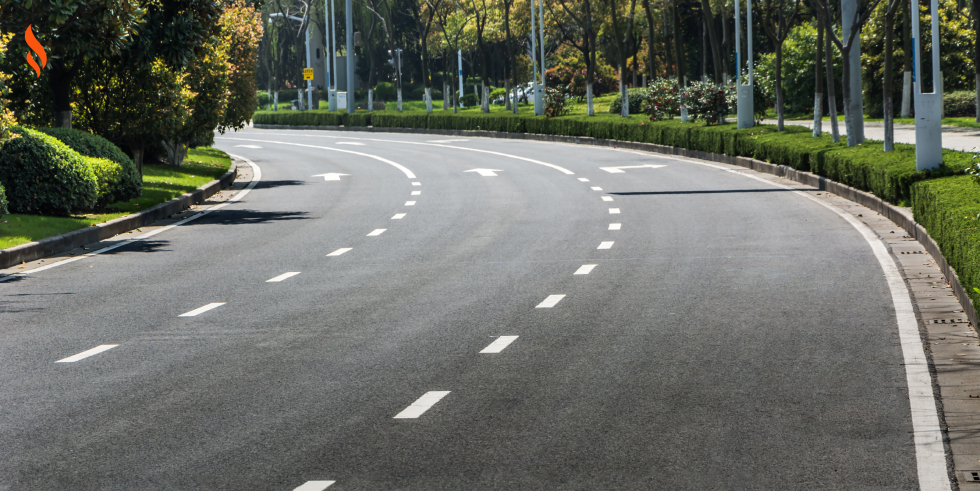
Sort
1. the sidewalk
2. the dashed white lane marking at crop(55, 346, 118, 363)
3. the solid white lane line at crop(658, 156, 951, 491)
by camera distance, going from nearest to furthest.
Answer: the solid white lane line at crop(658, 156, 951, 491), the dashed white lane marking at crop(55, 346, 118, 363), the sidewalk

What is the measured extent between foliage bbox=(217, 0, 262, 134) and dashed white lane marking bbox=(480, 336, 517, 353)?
20899 millimetres

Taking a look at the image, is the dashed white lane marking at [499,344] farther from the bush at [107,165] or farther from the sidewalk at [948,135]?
the sidewalk at [948,135]

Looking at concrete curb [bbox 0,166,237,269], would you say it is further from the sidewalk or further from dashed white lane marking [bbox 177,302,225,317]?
the sidewalk

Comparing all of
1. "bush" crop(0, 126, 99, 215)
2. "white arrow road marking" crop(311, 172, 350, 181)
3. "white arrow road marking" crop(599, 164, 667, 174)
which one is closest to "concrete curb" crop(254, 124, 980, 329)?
"white arrow road marking" crop(599, 164, 667, 174)

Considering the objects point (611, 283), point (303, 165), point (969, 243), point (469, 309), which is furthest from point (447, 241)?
point (303, 165)

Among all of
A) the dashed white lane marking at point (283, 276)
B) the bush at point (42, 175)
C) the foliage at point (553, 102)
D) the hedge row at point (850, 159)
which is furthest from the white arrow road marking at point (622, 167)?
the foliage at point (553, 102)

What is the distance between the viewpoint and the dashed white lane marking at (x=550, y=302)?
1023 centimetres

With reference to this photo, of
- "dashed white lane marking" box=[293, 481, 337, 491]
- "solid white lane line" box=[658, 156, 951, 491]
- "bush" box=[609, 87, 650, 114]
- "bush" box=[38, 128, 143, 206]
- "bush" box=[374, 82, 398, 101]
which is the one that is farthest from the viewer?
"bush" box=[374, 82, 398, 101]

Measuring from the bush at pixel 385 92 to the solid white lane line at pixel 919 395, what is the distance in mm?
86271

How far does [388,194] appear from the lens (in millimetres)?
23266

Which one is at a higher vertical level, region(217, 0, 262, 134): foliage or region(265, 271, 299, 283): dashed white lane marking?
region(217, 0, 262, 134): foliage

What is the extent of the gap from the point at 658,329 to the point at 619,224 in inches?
305

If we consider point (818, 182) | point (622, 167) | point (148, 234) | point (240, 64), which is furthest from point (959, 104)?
point (148, 234)

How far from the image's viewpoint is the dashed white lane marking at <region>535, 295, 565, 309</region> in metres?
10.2
